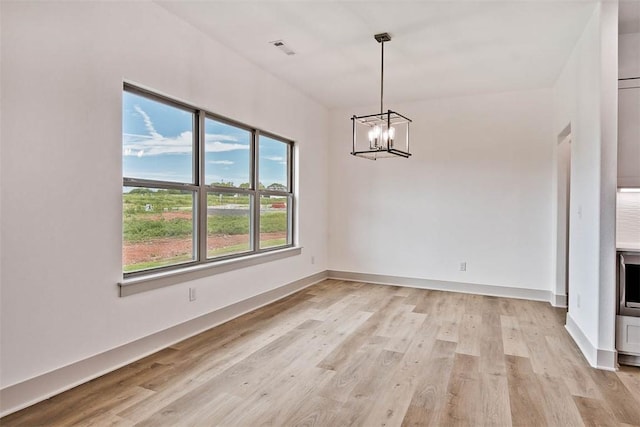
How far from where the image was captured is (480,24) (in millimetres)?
3338

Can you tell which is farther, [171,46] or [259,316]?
[259,316]

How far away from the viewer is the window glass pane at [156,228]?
3.02 m

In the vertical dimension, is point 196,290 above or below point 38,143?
below

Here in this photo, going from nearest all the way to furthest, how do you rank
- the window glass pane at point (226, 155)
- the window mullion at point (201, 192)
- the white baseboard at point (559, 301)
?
the window mullion at point (201, 192) < the window glass pane at point (226, 155) < the white baseboard at point (559, 301)

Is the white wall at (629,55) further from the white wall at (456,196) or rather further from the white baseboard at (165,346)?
the white baseboard at (165,346)

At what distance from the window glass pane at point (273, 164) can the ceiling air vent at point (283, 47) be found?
1.13 m

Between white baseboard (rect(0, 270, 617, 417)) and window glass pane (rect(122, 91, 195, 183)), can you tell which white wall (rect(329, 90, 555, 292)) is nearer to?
white baseboard (rect(0, 270, 617, 417))

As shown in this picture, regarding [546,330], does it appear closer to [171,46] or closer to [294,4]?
[294,4]

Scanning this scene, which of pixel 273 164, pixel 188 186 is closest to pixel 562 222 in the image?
pixel 273 164

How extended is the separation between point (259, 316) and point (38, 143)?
265 centimetres

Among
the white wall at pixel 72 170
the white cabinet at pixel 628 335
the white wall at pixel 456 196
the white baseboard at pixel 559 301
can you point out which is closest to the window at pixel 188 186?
the white wall at pixel 72 170

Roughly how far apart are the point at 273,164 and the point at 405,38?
230cm

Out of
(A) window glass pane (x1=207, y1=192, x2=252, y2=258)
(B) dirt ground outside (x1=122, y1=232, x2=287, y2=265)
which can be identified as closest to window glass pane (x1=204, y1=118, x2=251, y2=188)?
(A) window glass pane (x1=207, y1=192, x2=252, y2=258)

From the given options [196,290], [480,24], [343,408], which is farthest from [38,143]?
[480,24]
